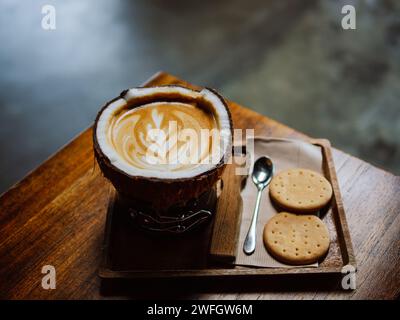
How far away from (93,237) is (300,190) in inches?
20.5

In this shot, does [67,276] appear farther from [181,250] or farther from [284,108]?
[284,108]

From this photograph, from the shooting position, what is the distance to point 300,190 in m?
1.24

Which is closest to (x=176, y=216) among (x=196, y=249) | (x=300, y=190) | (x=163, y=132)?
(x=196, y=249)

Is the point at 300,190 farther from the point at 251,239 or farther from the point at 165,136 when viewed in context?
the point at 165,136

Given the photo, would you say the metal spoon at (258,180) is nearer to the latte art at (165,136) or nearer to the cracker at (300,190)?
the cracker at (300,190)

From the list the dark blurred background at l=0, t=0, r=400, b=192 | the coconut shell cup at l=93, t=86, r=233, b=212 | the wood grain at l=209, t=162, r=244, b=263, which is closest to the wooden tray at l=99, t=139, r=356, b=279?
the wood grain at l=209, t=162, r=244, b=263

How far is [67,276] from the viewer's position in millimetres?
1119

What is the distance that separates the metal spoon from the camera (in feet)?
3.76

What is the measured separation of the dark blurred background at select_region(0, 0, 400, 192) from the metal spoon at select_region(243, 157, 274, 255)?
3.91 ft

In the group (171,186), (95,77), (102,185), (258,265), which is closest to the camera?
(171,186)

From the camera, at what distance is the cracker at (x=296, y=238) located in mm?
1106

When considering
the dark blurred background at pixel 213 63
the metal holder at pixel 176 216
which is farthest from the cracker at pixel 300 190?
the dark blurred background at pixel 213 63

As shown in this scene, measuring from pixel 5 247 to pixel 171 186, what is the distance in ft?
1.53
